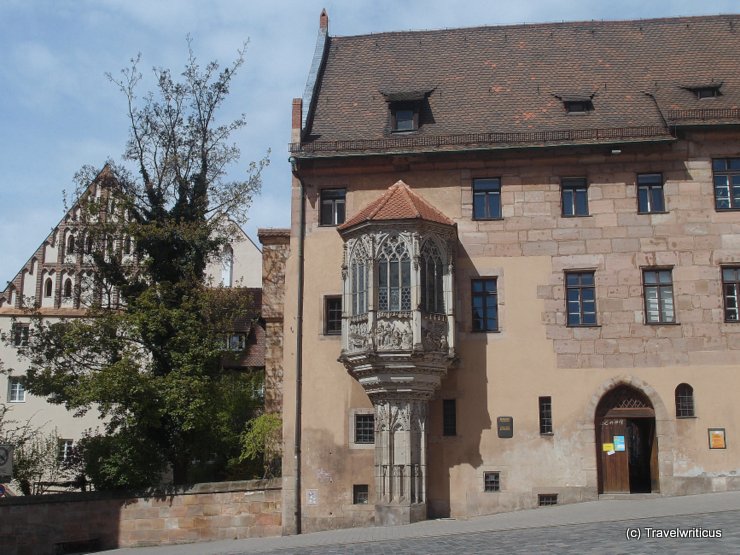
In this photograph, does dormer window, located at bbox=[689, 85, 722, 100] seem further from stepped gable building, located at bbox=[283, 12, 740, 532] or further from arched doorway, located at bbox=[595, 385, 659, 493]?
arched doorway, located at bbox=[595, 385, 659, 493]

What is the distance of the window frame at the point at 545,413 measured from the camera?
74.8 feet

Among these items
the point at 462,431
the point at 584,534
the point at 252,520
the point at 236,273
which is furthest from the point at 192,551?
the point at 236,273

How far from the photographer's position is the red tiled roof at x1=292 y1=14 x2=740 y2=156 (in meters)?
24.1

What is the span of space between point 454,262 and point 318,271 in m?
3.69

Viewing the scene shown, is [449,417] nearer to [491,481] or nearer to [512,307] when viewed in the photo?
[491,481]

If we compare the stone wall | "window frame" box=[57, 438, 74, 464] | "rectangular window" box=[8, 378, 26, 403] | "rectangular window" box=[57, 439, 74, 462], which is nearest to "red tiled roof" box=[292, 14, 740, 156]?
the stone wall

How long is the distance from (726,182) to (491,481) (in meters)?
9.95

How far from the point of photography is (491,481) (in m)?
22.7

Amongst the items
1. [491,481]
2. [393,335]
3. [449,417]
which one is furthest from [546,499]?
[393,335]

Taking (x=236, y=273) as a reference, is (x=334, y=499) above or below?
below

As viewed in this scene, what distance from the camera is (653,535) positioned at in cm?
1557

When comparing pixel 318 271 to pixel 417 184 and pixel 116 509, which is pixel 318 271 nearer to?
pixel 417 184

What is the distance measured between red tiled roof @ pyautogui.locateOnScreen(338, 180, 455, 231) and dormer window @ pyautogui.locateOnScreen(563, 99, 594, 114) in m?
4.86

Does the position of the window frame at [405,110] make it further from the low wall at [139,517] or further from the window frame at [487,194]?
the low wall at [139,517]
